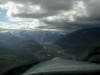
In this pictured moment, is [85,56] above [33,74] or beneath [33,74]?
above

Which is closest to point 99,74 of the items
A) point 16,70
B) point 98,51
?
point 16,70

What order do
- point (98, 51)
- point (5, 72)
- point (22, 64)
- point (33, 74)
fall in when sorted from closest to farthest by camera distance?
point (33, 74) < point (5, 72) < point (22, 64) < point (98, 51)

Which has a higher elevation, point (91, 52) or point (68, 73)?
point (91, 52)

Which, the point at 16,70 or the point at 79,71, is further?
the point at 16,70

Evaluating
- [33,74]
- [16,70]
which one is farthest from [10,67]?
[33,74]

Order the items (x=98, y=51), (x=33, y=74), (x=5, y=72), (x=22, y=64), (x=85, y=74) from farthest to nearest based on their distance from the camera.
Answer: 1. (x=98, y=51)
2. (x=22, y=64)
3. (x=5, y=72)
4. (x=33, y=74)
5. (x=85, y=74)

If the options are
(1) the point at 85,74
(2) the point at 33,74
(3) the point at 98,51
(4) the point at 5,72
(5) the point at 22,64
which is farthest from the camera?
(3) the point at 98,51

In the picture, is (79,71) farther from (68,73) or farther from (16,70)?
(16,70)

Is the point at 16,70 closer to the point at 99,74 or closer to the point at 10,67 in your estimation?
the point at 10,67

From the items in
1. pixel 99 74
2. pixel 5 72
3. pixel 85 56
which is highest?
pixel 85 56
